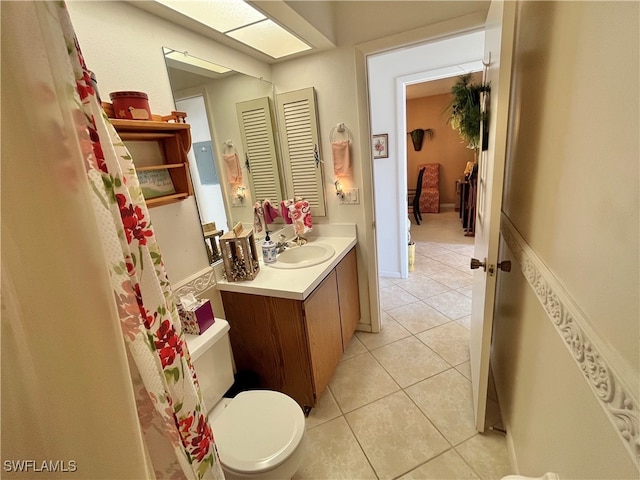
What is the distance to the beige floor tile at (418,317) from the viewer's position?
2.38 meters

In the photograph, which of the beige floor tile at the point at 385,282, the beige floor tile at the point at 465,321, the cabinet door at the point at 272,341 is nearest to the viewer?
the cabinet door at the point at 272,341

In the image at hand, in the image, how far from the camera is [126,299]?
0.53 meters

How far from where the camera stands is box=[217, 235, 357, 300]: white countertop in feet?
4.58

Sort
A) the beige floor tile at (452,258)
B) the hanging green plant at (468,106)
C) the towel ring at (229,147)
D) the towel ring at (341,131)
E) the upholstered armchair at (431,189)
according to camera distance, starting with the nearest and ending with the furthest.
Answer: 1. the hanging green plant at (468,106)
2. the towel ring at (229,147)
3. the towel ring at (341,131)
4. the beige floor tile at (452,258)
5. the upholstered armchair at (431,189)

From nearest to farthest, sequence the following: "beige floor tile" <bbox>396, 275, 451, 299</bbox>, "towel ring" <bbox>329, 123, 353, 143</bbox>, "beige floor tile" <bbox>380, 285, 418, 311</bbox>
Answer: "towel ring" <bbox>329, 123, 353, 143</bbox>
"beige floor tile" <bbox>380, 285, 418, 311</bbox>
"beige floor tile" <bbox>396, 275, 451, 299</bbox>

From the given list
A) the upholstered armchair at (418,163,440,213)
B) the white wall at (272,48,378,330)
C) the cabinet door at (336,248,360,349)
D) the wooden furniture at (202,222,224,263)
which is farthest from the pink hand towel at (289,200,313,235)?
the upholstered armchair at (418,163,440,213)

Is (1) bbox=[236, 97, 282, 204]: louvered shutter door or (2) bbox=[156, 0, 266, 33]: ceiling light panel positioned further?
(1) bbox=[236, 97, 282, 204]: louvered shutter door

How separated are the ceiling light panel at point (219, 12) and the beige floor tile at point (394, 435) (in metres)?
2.20

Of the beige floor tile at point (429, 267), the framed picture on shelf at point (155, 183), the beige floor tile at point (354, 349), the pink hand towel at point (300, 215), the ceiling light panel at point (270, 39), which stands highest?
the ceiling light panel at point (270, 39)

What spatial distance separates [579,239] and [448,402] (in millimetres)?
1372

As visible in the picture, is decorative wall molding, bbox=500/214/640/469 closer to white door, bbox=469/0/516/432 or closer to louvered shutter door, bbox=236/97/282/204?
white door, bbox=469/0/516/432

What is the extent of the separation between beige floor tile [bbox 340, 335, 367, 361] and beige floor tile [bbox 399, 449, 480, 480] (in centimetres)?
84

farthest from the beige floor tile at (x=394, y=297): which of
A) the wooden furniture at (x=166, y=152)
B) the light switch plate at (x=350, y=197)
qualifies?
the wooden furniture at (x=166, y=152)

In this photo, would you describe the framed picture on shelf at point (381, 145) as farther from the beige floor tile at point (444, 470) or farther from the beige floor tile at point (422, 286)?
the beige floor tile at point (444, 470)
